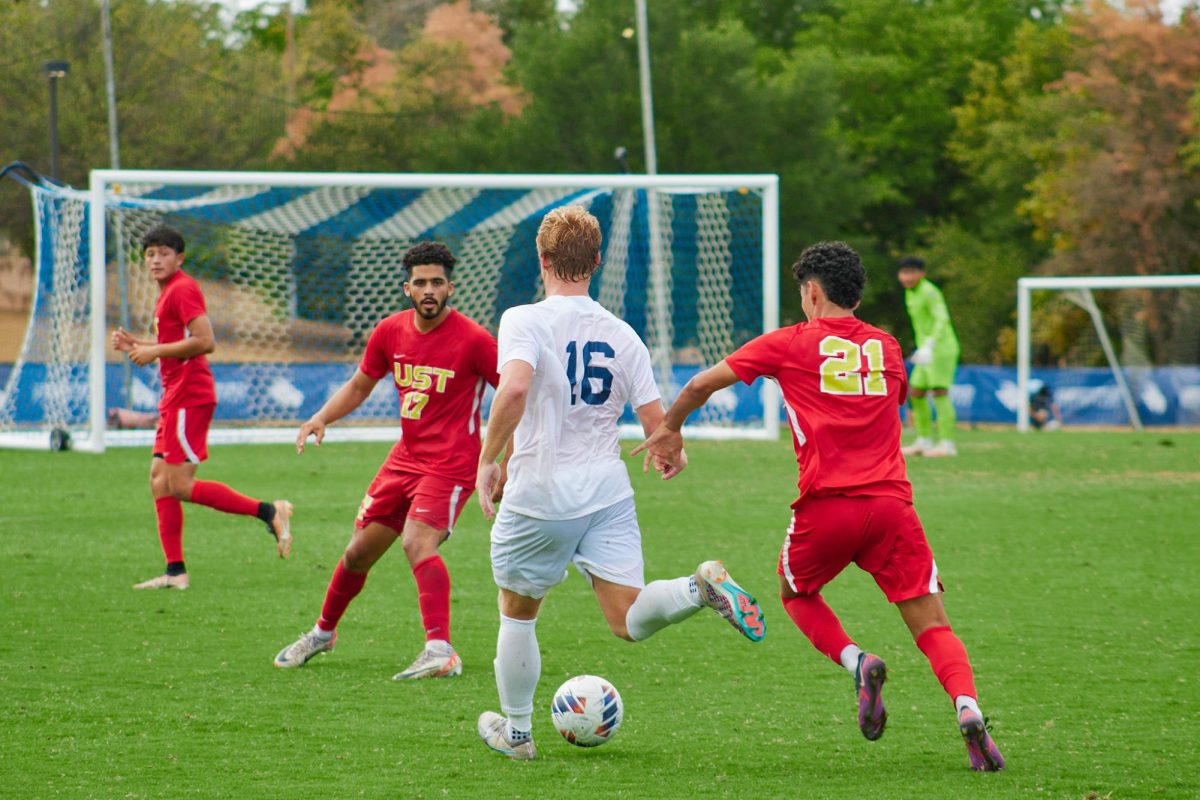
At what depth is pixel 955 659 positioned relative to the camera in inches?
186

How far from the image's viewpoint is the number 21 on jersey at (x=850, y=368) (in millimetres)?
4844

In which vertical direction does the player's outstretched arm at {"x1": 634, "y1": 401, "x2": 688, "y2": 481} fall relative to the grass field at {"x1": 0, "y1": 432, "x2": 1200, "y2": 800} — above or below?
above

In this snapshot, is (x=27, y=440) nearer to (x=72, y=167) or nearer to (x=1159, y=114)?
(x=72, y=167)

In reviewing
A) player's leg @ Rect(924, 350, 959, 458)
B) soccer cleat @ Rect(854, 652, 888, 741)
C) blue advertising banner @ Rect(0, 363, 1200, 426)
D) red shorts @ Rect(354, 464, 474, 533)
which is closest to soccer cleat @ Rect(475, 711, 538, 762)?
soccer cleat @ Rect(854, 652, 888, 741)

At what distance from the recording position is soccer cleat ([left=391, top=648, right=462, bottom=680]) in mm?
6066

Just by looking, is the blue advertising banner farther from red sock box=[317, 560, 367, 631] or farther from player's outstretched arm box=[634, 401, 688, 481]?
player's outstretched arm box=[634, 401, 688, 481]

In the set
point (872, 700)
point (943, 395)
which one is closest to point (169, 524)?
point (872, 700)

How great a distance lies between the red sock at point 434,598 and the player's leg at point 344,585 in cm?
21

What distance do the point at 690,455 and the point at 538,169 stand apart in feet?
78.5

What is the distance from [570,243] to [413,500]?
1.93 meters

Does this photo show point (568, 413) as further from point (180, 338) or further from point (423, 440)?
point (180, 338)

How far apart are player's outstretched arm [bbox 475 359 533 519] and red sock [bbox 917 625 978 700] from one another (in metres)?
1.47

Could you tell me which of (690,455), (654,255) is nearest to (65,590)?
(690,455)

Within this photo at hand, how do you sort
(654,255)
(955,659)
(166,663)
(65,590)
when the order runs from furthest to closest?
(654,255)
(65,590)
(166,663)
(955,659)
